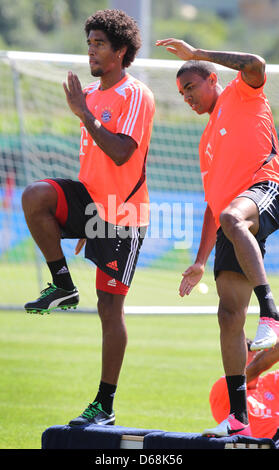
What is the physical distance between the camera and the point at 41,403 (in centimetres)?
708

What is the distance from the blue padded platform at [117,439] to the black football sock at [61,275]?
2.85 ft

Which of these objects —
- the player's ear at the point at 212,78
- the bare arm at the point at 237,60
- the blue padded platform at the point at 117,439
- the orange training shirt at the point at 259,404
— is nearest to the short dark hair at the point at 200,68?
the player's ear at the point at 212,78

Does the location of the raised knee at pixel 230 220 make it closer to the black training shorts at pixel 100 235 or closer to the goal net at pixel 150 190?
the black training shorts at pixel 100 235

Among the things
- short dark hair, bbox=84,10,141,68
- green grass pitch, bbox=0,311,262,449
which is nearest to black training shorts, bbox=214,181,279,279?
short dark hair, bbox=84,10,141,68

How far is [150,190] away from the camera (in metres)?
15.6

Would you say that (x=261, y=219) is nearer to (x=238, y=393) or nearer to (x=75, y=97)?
(x=238, y=393)

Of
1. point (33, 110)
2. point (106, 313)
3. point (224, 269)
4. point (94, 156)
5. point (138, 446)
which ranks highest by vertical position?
point (94, 156)

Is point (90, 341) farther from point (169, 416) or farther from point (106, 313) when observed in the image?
point (106, 313)

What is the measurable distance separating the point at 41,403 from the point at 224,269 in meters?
3.06

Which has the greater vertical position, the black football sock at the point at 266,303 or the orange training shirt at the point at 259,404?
the black football sock at the point at 266,303

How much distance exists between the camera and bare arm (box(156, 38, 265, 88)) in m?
4.59

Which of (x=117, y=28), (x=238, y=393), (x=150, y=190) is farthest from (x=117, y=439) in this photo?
(x=150, y=190)

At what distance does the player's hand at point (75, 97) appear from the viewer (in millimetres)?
4883

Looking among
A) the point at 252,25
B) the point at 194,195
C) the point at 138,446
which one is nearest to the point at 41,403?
the point at 138,446
